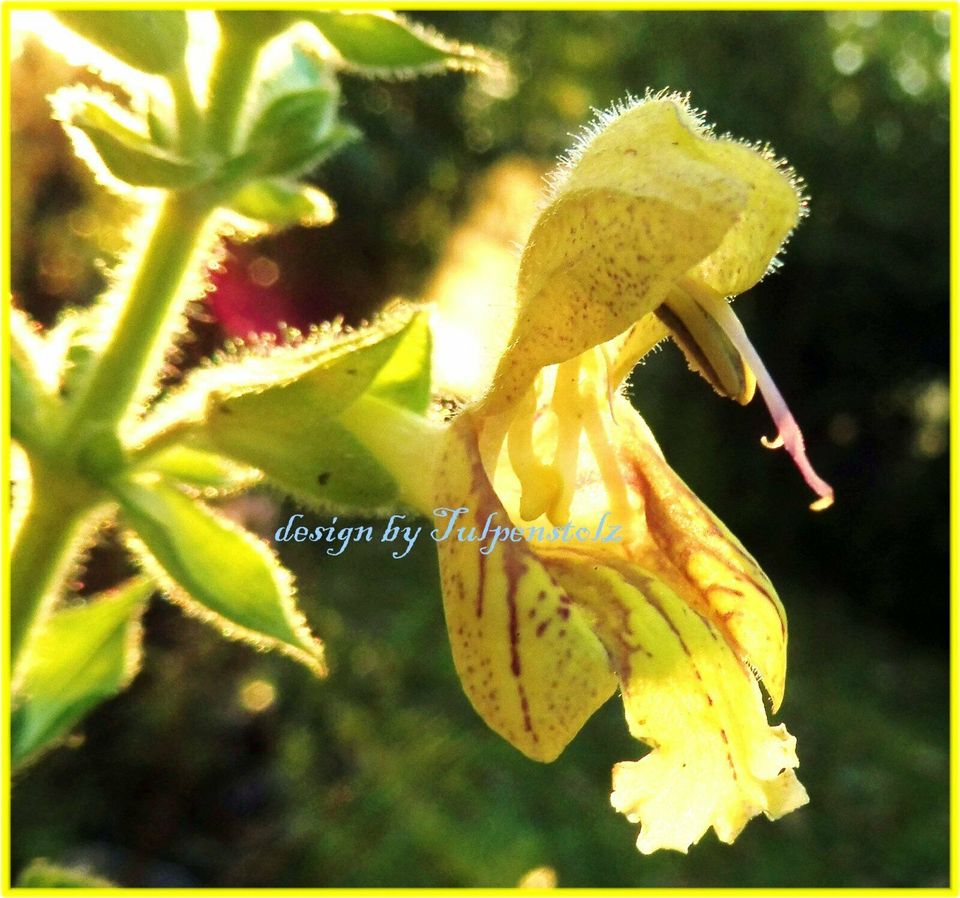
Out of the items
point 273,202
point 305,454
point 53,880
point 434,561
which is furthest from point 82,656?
point 434,561

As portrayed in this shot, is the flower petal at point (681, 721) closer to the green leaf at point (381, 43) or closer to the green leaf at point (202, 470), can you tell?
the green leaf at point (202, 470)

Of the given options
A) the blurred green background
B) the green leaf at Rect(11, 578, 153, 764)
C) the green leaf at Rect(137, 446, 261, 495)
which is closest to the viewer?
the green leaf at Rect(137, 446, 261, 495)

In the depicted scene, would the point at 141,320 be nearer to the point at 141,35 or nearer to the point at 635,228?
the point at 141,35

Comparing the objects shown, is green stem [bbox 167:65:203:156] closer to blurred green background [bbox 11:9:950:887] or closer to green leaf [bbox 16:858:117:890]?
green leaf [bbox 16:858:117:890]

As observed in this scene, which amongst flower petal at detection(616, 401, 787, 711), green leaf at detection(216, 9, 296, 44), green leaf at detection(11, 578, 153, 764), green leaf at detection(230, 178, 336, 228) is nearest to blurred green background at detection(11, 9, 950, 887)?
green leaf at detection(11, 578, 153, 764)

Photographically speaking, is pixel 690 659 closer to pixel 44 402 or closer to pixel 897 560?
pixel 44 402

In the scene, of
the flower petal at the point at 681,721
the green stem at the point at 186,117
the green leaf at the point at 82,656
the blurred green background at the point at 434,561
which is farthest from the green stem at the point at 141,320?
the blurred green background at the point at 434,561

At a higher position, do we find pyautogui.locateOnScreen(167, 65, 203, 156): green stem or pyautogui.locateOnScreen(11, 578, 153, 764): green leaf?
pyautogui.locateOnScreen(167, 65, 203, 156): green stem
